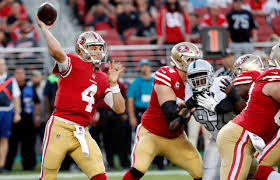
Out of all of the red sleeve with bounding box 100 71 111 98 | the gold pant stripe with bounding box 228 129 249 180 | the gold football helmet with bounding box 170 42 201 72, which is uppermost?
the gold football helmet with bounding box 170 42 201 72

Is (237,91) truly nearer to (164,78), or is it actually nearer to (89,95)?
(164,78)

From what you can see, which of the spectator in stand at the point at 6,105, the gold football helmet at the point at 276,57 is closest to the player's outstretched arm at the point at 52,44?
the gold football helmet at the point at 276,57

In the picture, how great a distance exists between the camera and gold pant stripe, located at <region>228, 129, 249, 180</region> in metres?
5.16

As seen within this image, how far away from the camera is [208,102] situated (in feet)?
18.7

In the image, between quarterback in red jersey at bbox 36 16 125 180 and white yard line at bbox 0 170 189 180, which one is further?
white yard line at bbox 0 170 189 180

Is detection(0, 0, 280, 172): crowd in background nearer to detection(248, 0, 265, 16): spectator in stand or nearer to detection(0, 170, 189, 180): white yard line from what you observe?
detection(248, 0, 265, 16): spectator in stand

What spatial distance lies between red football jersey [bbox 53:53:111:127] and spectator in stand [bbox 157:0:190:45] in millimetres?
5523

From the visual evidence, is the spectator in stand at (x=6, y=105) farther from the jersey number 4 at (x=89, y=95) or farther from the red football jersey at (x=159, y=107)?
the jersey number 4 at (x=89, y=95)

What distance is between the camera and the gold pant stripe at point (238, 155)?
516 centimetres

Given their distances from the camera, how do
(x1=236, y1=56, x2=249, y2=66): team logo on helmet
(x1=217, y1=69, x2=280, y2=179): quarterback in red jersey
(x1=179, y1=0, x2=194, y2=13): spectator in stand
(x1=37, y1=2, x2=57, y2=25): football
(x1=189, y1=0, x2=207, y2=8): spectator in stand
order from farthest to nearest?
(x1=189, y1=0, x2=207, y2=8): spectator in stand
(x1=179, y1=0, x2=194, y2=13): spectator in stand
(x1=236, y1=56, x2=249, y2=66): team logo on helmet
(x1=37, y1=2, x2=57, y2=25): football
(x1=217, y1=69, x2=280, y2=179): quarterback in red jersey

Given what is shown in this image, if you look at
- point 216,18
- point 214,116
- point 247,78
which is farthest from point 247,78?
point 216,18

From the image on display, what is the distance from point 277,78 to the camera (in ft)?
16.5

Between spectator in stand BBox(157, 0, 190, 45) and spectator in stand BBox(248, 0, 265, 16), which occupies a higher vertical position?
spectator in stand BBox(248, 0, 265, 16)

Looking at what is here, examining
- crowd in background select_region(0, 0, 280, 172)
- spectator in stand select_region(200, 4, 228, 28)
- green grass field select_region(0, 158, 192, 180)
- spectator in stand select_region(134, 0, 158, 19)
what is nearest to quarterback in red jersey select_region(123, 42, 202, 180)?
green grass field select_region(0, 158, 192, 180)
